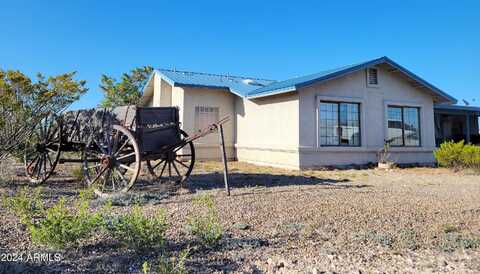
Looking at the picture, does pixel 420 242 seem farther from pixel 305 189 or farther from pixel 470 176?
pixel 470 176

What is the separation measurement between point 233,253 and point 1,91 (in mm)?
7361

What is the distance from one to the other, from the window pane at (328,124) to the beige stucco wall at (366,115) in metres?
0.31

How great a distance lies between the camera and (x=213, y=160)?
14828 millimetres

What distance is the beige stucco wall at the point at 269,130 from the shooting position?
11.9 metres

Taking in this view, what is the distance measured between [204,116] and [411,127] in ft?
30.0

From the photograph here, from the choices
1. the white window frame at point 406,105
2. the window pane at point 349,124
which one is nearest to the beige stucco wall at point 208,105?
the window pane at point 349,124

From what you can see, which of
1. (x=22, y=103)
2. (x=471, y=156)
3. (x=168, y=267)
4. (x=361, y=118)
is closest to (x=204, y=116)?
(x=361, y=118)

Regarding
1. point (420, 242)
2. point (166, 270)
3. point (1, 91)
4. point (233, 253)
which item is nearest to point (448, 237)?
point (420, 242)

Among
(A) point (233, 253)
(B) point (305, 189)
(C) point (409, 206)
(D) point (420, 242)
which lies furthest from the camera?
(B) point (305, 189)

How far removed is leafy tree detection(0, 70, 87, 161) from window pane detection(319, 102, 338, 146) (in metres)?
8.56

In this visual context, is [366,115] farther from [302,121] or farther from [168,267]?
[168,267]

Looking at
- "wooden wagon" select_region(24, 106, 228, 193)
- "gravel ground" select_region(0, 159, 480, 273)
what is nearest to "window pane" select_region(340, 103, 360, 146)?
"gravel ground" select_region(0, 159, 480, 273)

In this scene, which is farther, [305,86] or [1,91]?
[305,86]

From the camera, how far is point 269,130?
13.1 metres
